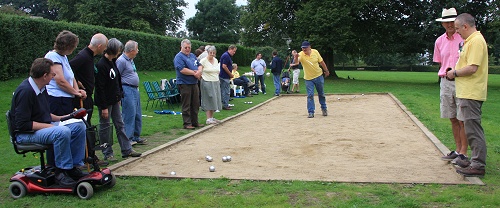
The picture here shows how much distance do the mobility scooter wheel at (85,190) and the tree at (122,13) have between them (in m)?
38.3

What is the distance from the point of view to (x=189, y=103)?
32.6 feet

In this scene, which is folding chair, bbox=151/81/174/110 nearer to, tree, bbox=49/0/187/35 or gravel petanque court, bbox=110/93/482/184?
gravel petanque court, bbox=110/93/482/184

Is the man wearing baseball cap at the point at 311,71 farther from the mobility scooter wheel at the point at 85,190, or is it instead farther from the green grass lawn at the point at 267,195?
the mobility scooter wheel at the point at 85,190

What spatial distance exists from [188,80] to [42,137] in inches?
200

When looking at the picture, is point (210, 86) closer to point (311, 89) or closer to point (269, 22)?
point (311, 89)

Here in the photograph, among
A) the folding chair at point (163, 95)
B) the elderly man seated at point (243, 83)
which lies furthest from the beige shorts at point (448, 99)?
the elderly man seated at point (243, 83)

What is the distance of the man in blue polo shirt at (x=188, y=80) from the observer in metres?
9.68

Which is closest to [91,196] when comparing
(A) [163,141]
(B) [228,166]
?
(B) [228,166]

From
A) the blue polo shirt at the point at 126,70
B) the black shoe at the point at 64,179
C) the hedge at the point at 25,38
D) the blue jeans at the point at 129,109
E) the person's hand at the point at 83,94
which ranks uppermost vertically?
the hedge at the point at 25,38

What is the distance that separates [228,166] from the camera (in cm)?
631

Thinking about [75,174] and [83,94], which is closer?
[75,174]

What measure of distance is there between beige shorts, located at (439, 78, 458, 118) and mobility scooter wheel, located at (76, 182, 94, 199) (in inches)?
177

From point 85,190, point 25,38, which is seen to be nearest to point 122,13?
point 25,38

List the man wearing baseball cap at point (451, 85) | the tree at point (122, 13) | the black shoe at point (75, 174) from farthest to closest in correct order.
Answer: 1. the tree at point (122, 13)
2. the man wearing baseball cap at point (451, 85)
3. the black shoe at point (75, 174)
